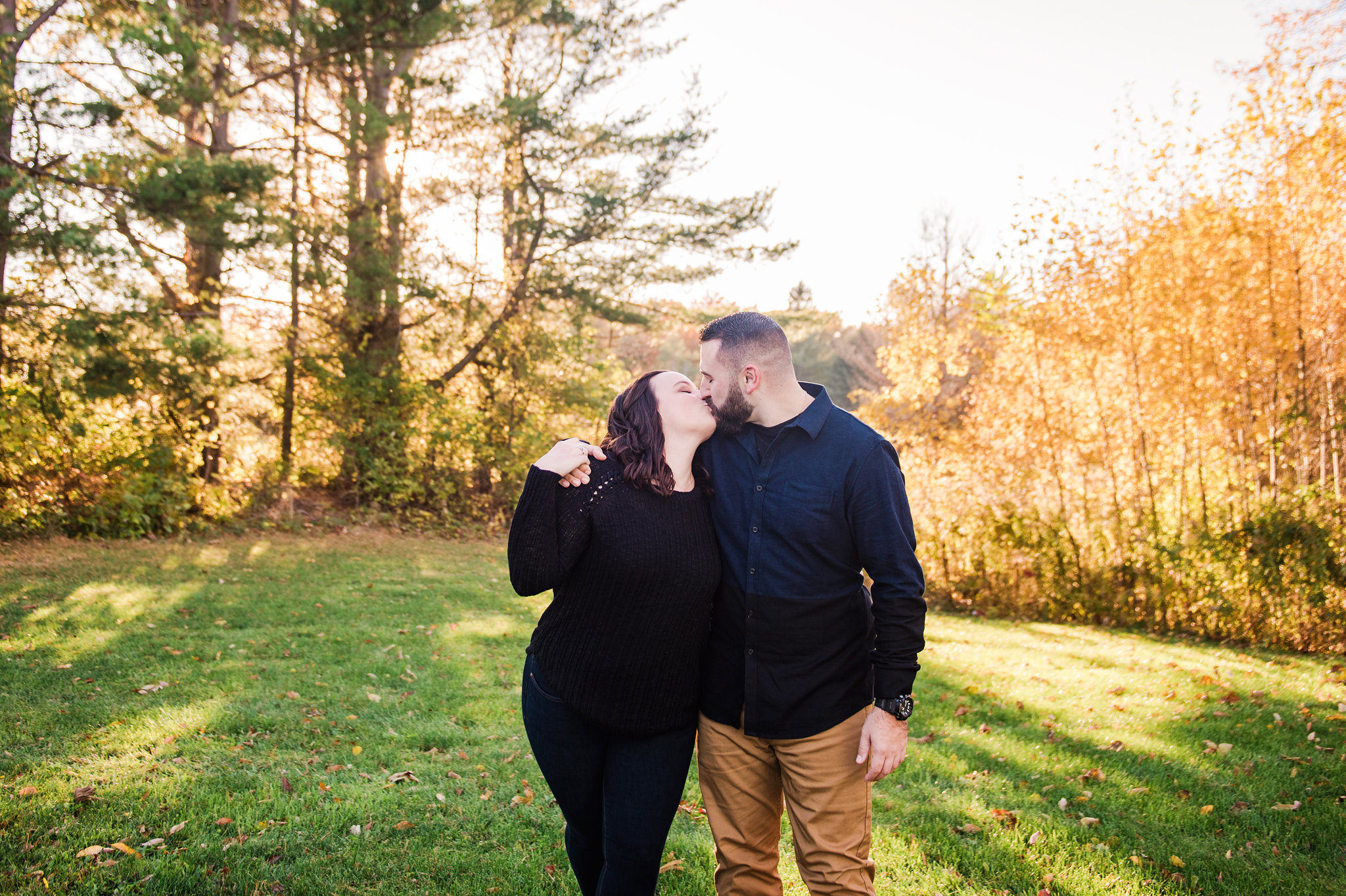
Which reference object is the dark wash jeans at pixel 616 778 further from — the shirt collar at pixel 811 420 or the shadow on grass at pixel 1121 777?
the shadow on grass at pixel 1121 777

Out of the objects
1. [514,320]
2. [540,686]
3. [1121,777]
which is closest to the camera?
[540,686]

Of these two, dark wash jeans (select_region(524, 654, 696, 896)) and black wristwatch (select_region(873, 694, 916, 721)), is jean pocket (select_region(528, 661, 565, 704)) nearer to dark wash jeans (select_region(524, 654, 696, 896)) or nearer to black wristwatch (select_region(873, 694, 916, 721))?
dark wash jeans (select_region(524, 654, 696, 896))

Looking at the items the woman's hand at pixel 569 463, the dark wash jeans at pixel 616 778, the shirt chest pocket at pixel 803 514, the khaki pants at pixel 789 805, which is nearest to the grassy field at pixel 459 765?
the khaki pants at pixel 789 805

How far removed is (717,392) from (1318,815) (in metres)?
3.63

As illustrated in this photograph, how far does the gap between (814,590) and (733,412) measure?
1.88 ft

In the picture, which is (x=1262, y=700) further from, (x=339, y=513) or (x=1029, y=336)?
(x=339, y=513)

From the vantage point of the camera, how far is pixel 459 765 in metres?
3.71

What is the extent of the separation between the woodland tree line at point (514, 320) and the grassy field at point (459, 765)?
79.6 inches

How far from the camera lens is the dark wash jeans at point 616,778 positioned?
6.46 ft

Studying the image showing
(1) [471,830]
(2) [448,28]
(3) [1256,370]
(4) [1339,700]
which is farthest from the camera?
(2) [448,28]

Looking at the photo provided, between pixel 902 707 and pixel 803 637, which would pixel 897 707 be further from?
pixel 803 637

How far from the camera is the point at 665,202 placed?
13969 mm

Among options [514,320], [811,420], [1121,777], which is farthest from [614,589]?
[514,320]

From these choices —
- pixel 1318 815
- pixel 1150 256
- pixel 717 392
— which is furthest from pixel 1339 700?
pixel 717 392
